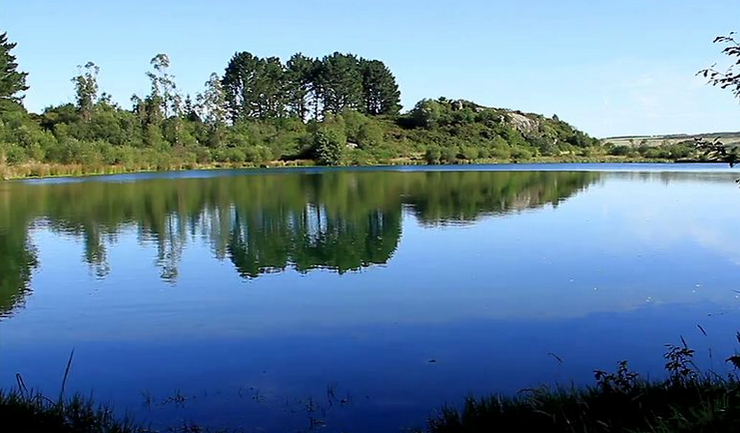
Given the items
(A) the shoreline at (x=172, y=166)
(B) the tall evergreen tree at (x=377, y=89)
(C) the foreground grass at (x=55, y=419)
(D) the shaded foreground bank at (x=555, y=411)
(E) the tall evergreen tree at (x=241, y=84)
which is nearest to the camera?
(D) the shaded foreground bank at (x=555, y=411)

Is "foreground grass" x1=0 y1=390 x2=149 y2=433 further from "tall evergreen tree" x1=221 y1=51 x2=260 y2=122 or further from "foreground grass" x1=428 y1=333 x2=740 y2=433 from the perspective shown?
"tall evergreen tree" x1=221 y1=51 x2=260 y2=122

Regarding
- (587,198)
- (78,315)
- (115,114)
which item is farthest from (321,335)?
(115,114)

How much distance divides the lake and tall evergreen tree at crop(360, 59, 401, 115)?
102m

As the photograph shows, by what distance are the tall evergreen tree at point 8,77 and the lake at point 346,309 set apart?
51.6 meters

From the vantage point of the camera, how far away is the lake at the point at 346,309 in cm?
702

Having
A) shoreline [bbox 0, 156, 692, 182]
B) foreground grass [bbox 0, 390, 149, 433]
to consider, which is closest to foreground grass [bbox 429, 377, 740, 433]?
foreground grass [bbox 0, 390, 149, 433]

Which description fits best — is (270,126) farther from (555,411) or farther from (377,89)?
(555,411)

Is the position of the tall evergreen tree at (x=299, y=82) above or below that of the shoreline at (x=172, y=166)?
above

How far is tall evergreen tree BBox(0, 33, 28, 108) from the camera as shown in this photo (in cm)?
6644

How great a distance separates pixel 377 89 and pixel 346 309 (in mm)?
114232

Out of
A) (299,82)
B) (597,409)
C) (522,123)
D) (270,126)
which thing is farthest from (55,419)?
(522,123)

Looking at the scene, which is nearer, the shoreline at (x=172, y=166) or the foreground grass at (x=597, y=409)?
the foreground grass at (x=597, y=409)

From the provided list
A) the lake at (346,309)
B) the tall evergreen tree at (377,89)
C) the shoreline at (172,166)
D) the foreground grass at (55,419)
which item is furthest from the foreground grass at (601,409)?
the tall evergreen tree at (377,89)

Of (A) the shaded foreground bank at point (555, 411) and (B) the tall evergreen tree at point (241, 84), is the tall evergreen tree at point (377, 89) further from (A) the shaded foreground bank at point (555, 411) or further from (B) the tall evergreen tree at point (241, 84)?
(A) the shaded foreground bank at point (555, 411)
